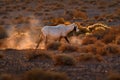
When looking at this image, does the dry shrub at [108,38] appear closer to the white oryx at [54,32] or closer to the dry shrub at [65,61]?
the white oryx at [54,32]

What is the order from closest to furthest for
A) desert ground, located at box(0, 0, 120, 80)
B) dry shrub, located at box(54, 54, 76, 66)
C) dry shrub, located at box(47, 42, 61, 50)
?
desert ground, located at box(0, 0, 120, 80) → dry shrub, located at box(54, 54, 76, 66) → dry shrub, located at box(47, 42, 61, 50)

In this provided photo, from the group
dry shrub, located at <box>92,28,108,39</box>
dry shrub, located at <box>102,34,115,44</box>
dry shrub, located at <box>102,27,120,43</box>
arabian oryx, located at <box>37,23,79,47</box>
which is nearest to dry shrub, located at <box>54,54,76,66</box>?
arabian oryx, located at <box>37,23,79,47</box>

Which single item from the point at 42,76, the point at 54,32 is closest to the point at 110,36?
the point at 54,32

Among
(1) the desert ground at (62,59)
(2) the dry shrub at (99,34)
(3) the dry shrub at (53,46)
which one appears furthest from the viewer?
(2) the dry shrub at (99,34)

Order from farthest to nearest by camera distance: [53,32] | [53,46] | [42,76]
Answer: [53,32]
[53,46]
[42,76]

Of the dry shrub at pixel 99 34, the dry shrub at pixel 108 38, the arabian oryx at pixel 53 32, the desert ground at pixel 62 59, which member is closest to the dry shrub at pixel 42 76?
the desert ground at pixel 62 59

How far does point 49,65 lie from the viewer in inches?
576

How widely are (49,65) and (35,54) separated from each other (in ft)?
5.08

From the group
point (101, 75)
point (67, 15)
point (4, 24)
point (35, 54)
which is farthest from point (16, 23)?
point (101, 75)

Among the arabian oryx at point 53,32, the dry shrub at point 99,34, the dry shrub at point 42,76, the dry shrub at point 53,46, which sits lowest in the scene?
the dry shrub at point 99,34

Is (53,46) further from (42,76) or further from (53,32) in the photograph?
(42,76)

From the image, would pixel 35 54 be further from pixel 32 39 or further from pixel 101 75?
pixel 32 39

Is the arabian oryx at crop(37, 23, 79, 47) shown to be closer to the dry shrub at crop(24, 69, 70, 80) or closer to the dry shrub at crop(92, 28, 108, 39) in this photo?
the dry shrub at crop(92, 28, 108, 39)

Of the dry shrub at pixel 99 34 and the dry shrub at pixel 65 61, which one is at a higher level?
the dry shrub at pixel 65 61
